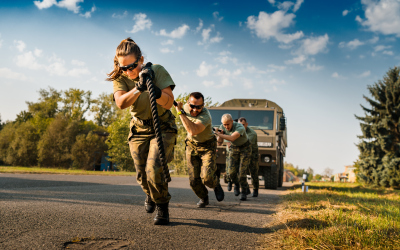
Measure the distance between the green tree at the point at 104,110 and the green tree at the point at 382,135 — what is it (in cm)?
4070

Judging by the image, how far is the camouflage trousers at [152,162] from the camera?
335 centimetres

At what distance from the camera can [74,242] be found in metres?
2.54

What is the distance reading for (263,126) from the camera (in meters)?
11.0

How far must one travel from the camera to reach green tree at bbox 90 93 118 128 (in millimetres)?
52569

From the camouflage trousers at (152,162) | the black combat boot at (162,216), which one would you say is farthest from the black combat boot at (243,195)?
the black combat boot at (162,216)

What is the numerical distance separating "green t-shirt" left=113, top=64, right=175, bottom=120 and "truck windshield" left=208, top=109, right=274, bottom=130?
7608 mm

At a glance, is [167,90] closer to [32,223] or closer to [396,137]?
[32,223]

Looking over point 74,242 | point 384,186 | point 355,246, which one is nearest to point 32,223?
point 74,242

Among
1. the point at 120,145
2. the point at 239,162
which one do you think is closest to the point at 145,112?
the point at 239,162

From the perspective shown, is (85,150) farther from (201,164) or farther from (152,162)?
(152,162)

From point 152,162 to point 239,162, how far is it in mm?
3856

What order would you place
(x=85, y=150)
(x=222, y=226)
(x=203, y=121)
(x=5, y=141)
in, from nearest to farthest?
(x=222, y=226) → (x=203, y=121) → (x=85, y=150) → (x=5, y=141)

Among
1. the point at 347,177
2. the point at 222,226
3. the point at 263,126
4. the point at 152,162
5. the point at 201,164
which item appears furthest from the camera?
the point at 347,177

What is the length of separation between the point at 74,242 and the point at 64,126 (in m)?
42.0
